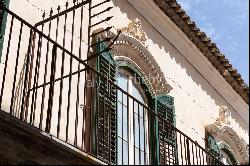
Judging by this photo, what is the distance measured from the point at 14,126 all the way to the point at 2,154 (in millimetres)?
391

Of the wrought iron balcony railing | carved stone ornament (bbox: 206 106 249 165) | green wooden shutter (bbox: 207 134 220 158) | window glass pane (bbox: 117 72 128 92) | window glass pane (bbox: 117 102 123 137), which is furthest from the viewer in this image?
carved stone ornament (bbox: 206 106 249 165)

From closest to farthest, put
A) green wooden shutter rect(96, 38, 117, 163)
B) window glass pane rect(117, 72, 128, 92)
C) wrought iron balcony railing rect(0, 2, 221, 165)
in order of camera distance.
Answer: wrought iron balcony railing rect(0, 2, 221, 165), green wooden shutter rect(96, 38, 117, 163), window glass pane rect(117, 72, 128, 92)

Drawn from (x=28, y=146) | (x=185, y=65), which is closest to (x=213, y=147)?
(x=185, y=65)

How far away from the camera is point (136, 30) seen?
9945 millimetres

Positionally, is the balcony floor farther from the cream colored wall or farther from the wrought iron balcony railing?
the cream colored wall

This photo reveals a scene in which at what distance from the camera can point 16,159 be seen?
548cm

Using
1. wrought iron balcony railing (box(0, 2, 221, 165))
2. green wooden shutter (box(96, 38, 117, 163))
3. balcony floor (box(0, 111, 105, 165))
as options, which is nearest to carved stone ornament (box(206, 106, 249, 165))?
wrought iron balcony railing (box(0, 2, 221, 165))

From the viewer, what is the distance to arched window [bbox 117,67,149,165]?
28.4ft

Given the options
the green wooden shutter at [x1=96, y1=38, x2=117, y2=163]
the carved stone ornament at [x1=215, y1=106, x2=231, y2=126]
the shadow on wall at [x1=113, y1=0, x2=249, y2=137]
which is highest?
the shadow on wall at [x1=113, y1=0, x2=249, y2=137]

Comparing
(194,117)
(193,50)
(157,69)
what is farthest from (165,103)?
(193,50)

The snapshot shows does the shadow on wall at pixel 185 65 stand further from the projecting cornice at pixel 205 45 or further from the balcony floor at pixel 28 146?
the balcony floor at pixel 28 146

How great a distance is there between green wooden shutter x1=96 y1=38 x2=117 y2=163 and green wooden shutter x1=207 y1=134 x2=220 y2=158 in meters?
3.52

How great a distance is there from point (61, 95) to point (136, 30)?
12.2ft

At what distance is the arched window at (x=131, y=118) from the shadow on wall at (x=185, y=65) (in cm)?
115
